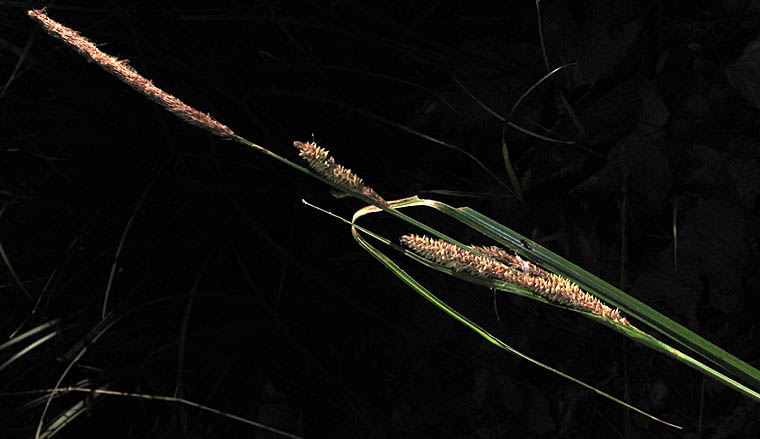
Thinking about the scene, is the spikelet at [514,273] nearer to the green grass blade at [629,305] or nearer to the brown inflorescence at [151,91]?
the green grass blade at [629,305]

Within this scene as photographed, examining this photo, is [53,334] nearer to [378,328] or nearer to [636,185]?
[378,328]

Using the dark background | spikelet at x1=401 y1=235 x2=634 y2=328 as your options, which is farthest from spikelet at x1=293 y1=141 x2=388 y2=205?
the dark background

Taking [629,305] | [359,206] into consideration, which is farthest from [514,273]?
[359,206]

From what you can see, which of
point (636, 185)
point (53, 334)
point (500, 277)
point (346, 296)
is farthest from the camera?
point (53, 334)

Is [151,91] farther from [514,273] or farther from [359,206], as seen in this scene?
[359,206]

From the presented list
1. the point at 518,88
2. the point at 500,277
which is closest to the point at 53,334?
the point at 518,88

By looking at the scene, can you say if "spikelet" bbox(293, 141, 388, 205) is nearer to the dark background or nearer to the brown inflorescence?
the brown inflorescence
